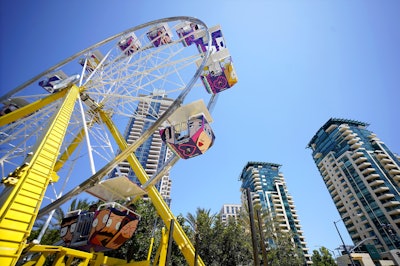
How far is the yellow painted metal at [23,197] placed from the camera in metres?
4.80

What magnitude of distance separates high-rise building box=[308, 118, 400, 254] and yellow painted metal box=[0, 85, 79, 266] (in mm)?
55417

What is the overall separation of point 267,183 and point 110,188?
81723mm

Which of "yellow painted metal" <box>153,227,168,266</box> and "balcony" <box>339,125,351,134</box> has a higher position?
"balcony" <box>339,125,351,134</box>

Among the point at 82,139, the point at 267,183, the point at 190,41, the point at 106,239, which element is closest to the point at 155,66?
the point at 190,41

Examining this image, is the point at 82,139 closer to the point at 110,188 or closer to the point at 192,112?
the point at 110,188

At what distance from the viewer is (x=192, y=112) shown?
11352 millimetres

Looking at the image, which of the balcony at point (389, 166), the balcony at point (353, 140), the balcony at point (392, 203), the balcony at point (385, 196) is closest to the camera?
the balcony at point (392, 203)

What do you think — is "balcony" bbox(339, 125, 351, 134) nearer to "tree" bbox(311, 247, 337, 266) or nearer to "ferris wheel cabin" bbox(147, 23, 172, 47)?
"tree" bbox(311, 247, 337, 266)

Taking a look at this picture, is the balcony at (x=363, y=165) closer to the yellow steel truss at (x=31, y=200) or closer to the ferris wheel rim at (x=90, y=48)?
the ferris wheel rim at (x=90, y=48)

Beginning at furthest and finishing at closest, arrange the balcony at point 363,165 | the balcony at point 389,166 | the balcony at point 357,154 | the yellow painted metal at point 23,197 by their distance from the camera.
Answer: the balcony at point 357,154 → the balcony at point 363,165 → the balcony at point 389,166 → the yellow painted metal at point 23,197

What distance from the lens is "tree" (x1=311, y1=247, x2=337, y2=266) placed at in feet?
126

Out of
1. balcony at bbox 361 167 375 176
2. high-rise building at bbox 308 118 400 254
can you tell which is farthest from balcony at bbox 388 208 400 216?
balcony at bbox 361 167 375 176

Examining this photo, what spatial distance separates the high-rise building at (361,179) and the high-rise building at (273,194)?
16400 millimetres

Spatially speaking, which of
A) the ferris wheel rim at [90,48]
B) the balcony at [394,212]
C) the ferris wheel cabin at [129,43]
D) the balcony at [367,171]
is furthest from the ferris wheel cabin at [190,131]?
the balcony at [367,171]
